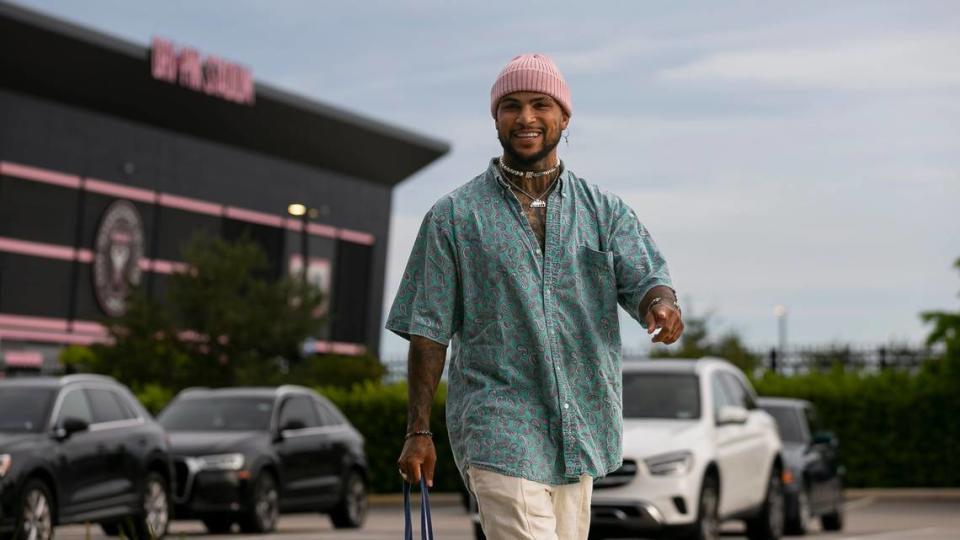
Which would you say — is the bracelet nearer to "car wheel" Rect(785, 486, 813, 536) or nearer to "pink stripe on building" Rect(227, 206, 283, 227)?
"car wheel" Rect(785, 486, 813, 536)

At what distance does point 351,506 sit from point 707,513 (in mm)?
7641

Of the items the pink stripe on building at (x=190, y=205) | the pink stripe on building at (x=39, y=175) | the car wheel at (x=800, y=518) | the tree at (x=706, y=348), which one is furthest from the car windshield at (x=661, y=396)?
the pink stripe on building at (x=190, y=205)

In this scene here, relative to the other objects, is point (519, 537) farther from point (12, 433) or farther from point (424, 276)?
point (12, 433)

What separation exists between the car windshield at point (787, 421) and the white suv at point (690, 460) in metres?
4.20

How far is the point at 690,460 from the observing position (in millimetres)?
15727

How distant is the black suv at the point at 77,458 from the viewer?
53.3ft

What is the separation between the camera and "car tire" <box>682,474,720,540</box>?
51.4 feet

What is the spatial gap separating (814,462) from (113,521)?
27.1 ft

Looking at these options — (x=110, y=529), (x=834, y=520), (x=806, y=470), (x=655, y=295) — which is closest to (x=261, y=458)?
(x=110, y=529)

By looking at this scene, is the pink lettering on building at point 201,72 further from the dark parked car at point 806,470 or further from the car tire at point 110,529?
the car tire at point 110,529

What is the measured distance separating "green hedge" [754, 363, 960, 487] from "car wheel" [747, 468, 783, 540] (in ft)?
48.2

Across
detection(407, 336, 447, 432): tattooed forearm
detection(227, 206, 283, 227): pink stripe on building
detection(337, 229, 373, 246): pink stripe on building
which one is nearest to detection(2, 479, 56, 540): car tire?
detection(407, 336, 447, 432): tattooed forearm

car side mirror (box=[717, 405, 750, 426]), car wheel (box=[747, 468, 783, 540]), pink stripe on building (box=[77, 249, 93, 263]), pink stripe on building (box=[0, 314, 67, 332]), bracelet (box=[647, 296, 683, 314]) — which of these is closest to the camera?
bracelet (box=[647, 296, 683, 314])

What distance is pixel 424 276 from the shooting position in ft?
18.1
